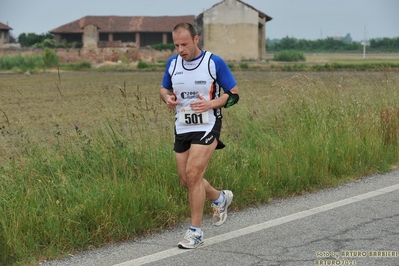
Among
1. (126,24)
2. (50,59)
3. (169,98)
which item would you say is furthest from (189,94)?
(126,24)

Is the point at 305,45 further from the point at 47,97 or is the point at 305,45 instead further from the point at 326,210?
the point at 326,210

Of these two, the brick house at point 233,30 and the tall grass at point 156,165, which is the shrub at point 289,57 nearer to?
the brick house at point 233,30

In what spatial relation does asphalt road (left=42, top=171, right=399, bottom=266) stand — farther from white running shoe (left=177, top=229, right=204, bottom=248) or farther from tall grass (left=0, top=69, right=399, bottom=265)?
tall grass (left=0, top=69, right=399, bottom=265)

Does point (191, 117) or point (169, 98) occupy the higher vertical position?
point (169, 98)

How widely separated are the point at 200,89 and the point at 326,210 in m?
2.01

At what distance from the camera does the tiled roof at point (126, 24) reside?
3551 inches

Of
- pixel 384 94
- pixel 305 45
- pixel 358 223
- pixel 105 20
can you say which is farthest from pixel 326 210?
pixel 305 45

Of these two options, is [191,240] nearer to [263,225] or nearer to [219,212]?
[219,212]

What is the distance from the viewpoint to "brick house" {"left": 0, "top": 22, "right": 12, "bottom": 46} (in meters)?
101

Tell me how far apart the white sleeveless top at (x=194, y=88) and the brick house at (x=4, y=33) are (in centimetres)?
10009

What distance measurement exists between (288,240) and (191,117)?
1.33 meters

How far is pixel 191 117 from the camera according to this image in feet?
18.6

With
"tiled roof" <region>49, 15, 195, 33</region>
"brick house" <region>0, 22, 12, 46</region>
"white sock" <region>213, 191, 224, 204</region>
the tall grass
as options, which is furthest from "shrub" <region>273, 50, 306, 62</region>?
"white sock" <region>213, 191, 224, 204</region>

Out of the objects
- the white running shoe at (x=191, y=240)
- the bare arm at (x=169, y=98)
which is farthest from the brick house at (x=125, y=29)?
the white running shoe at (x=191, y=240)
